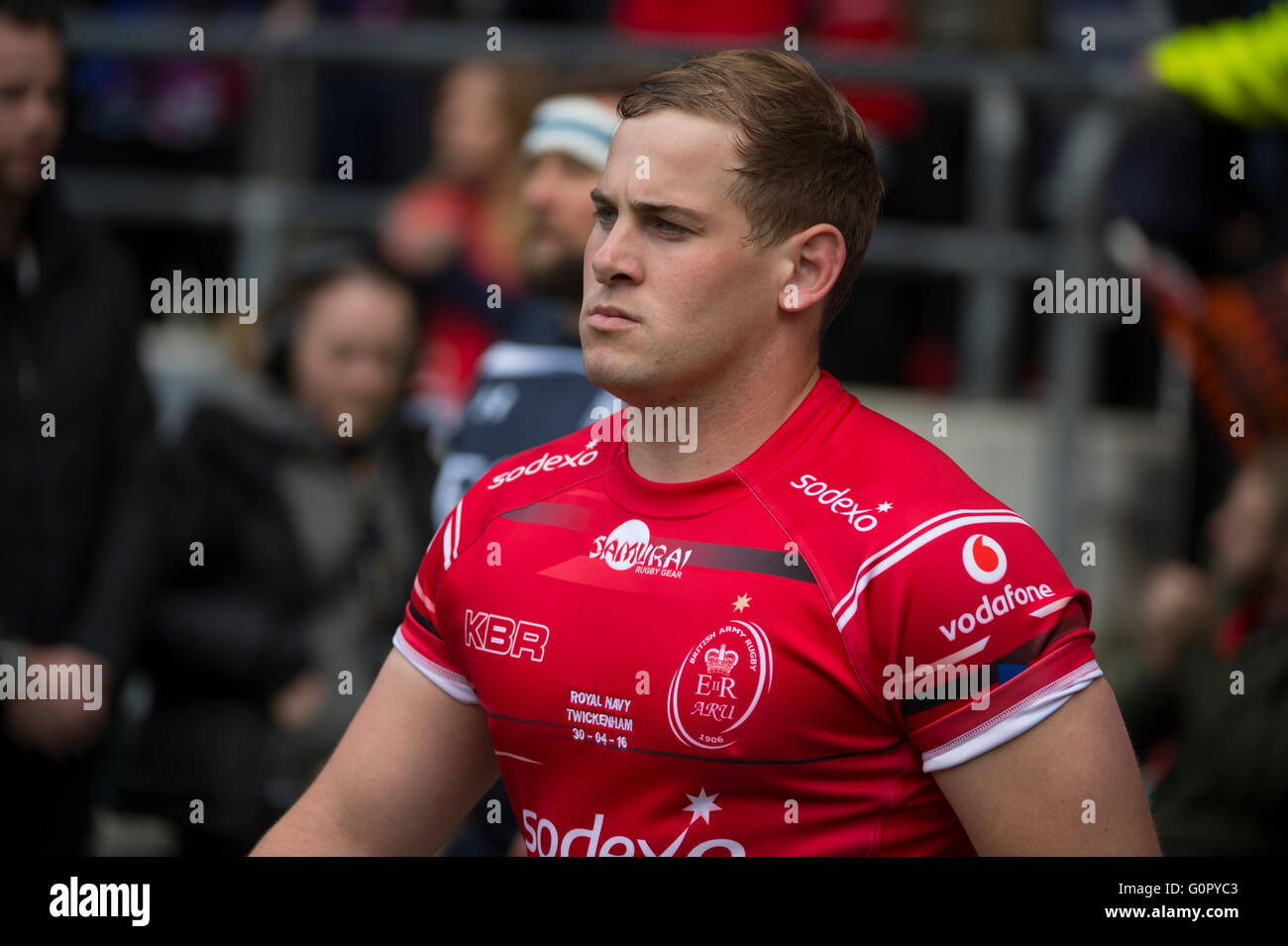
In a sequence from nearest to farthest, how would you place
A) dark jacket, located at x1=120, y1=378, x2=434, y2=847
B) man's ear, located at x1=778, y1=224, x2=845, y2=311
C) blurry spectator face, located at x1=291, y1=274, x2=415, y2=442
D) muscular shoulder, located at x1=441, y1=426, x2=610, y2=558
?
man's ear, located at x1=778, y1=224, x2=845, y2=311, muscular shoulder, located at x1=441, y1=426, x2=610, y2=558, dark jacket, located at x1=120, y1=378, x2=434, y2=847, blurry spectator face, located at x1=291, y1=274, x2=415, y2=442

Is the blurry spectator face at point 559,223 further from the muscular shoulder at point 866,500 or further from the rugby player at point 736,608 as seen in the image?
the muscular shoulder at point 866,500

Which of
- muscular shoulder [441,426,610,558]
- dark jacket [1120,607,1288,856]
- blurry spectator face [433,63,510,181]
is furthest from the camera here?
blurry spectator face [433,63,510,181]

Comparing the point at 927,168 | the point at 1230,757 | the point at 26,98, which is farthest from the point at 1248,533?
the point at 26,98

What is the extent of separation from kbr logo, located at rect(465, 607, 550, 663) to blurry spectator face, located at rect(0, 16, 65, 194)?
265 centimetres

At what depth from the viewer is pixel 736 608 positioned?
2.30 m

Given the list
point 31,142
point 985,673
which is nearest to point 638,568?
point 985,673

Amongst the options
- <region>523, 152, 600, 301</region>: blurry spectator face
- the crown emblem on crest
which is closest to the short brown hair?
the crown emblem on crest

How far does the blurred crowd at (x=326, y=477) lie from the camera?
172 inches

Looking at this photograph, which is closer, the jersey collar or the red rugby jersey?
the red rugby jersey

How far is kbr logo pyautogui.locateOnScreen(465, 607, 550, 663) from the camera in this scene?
2.44m

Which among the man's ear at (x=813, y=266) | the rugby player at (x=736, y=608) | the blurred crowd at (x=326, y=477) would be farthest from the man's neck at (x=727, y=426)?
the blurred crowd at (x=326, y=477)

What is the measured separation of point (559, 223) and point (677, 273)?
69.5 inches

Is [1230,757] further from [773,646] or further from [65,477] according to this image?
[65,477]

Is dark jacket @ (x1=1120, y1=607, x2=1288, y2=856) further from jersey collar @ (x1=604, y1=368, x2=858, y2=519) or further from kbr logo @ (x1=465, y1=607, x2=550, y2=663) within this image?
kbr logo @ (x1=465, y1=607, x2=550, y2=663)
